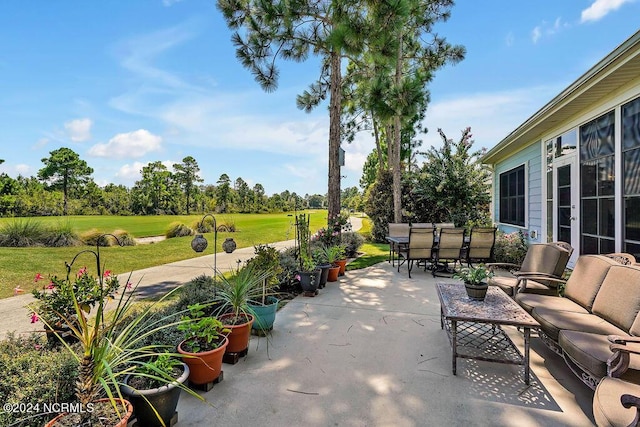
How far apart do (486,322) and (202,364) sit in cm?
213

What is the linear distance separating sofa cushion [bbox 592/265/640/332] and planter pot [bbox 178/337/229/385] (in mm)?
2981

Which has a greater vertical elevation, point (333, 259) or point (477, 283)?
point (477, 283)

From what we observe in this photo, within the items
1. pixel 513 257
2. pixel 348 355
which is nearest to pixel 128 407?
pixel 348 355

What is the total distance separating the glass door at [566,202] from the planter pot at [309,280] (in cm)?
439

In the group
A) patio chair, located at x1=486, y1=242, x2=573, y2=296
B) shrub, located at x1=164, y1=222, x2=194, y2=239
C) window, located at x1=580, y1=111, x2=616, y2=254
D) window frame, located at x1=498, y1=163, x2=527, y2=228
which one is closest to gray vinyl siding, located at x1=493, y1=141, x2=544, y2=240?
window frame, located at x1=498, y1=163, x2=527, y2=228

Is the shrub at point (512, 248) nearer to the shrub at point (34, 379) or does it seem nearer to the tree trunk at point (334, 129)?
the tree trunk at point (334, 129)

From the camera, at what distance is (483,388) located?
228cm

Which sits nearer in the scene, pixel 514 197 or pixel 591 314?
pixel 591 314

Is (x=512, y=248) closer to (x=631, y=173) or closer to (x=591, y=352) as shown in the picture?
(x=631, y=173)

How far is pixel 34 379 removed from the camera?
1.68 m

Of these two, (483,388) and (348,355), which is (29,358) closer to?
(348,355)

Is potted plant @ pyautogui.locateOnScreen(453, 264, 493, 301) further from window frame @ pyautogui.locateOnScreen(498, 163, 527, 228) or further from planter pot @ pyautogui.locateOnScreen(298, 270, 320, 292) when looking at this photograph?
window frame @ pyautogui.locateOnScreen(498, 163, 527, 228)

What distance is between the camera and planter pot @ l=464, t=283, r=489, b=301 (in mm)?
2855

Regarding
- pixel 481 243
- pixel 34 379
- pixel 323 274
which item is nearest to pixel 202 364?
pixel 34 379
